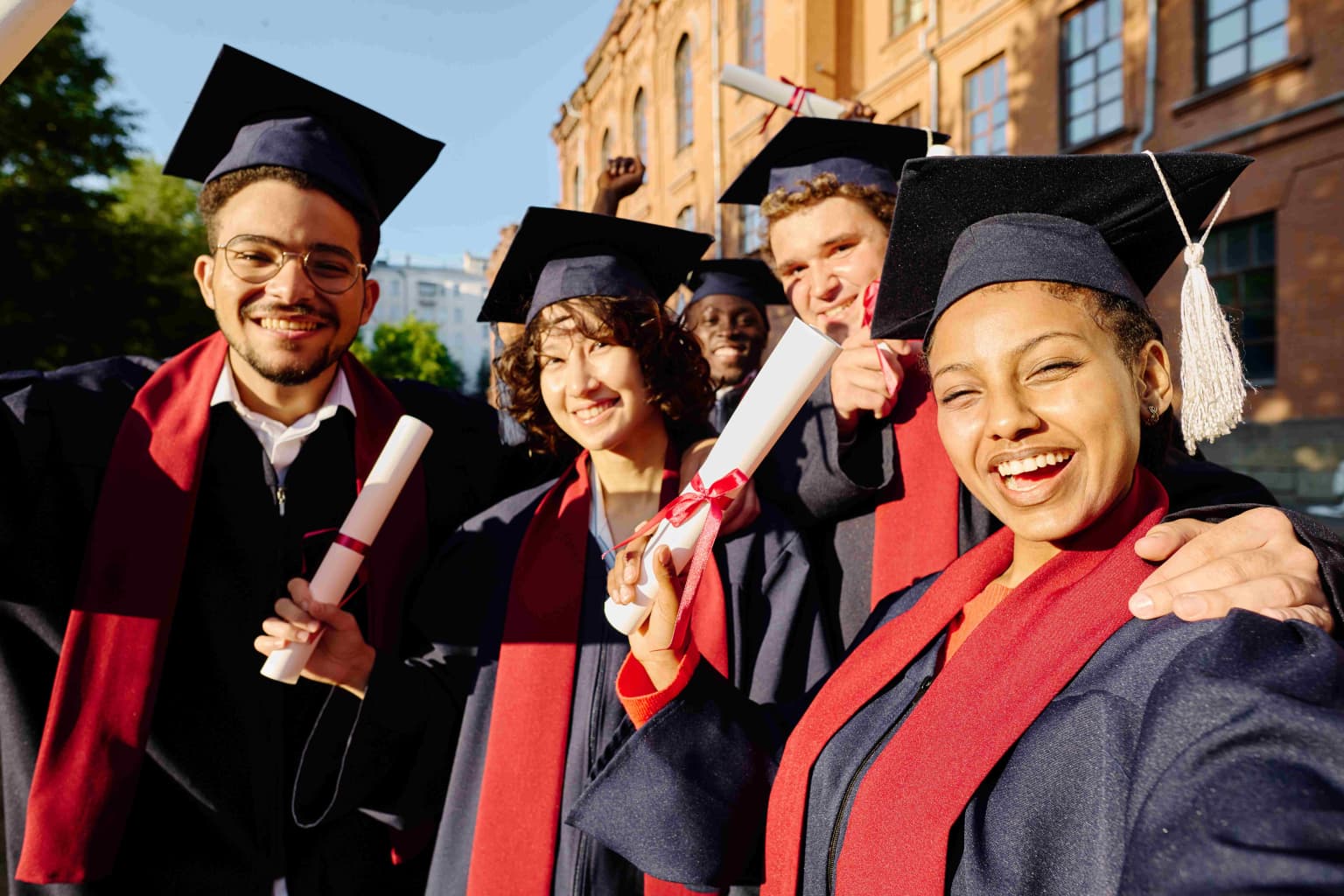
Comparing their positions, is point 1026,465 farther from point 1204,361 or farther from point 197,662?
point 197,662

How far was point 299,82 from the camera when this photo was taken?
2330 millimetres

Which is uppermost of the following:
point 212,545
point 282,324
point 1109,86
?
point 1109,86

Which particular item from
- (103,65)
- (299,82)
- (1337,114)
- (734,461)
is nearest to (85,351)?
(103,65)

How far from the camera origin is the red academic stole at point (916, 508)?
81.4 inches

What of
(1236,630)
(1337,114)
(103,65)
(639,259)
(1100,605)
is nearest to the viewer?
(1236,630)

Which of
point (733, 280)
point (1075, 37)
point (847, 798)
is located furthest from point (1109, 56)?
point (847, 798)

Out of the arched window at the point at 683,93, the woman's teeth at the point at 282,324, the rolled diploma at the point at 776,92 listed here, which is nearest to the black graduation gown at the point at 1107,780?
the woman's teeth at the point at 282,324

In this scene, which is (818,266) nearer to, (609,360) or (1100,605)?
(609,360)

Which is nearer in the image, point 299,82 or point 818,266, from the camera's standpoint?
point 299,82

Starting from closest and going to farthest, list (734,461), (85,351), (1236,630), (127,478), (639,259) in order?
(1236,630)
(734,461)
(127,478)
(639,259)
(85,351)

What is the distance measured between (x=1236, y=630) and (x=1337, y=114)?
34.0 ft

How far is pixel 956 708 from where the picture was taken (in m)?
1.26

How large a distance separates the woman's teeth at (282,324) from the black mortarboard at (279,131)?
394 millimetres

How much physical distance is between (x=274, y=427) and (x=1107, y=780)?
2.03 metres
